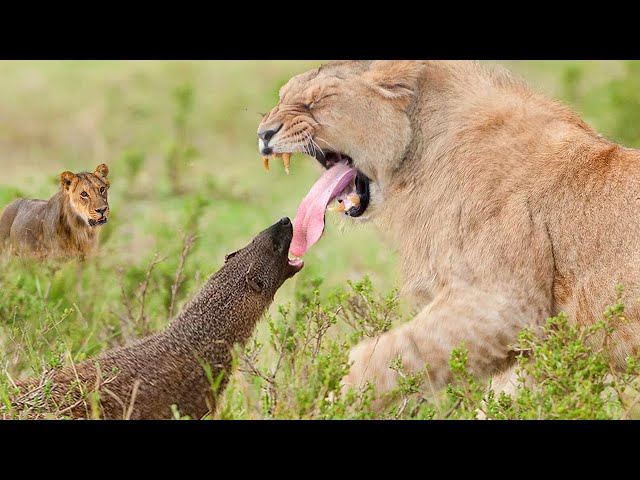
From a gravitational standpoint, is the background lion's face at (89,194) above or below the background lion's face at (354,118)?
below

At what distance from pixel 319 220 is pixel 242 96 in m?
11.9

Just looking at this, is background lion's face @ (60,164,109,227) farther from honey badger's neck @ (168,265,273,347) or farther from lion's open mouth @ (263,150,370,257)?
honey badger's neck @ (168,265,273,347)

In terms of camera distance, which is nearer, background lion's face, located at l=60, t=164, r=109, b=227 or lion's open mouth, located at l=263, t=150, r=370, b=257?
background lion's face, located at l=60, t=164, r=109, b=227

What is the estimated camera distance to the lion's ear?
20.8 feet

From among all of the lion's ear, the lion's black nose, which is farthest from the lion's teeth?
the lion's ear

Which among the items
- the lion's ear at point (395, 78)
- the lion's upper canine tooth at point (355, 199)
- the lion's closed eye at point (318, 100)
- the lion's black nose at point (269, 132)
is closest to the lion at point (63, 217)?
the lion's black nose at point (269, 132)

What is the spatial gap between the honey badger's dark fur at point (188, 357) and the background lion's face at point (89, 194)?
0.84 m

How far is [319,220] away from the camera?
6781mm

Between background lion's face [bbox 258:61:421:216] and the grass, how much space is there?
2.13ft

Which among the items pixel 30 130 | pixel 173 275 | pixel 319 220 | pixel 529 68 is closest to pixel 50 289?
pixel 173 275

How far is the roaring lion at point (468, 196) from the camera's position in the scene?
582 centimetres

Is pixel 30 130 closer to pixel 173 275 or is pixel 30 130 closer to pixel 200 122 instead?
pixel 200 122

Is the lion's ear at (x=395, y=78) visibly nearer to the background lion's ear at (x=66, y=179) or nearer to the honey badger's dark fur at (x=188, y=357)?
the honey badger's dark fur at (x=188, y=357)

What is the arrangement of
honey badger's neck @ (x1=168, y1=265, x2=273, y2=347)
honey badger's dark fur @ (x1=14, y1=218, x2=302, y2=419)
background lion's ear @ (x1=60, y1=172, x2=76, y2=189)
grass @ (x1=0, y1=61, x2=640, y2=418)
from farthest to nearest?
honey badger's neck @ (x1=168, y1=265, x2=273, y2=347) < grass @ (x1=0, y1=61, x2=640, y2=418) < honey badger's dark fur @ (x1=14, y1=218, x2=302, y2=419) < background lion's ear @ (x1=60, y1=172, x2=76, y2=189)
